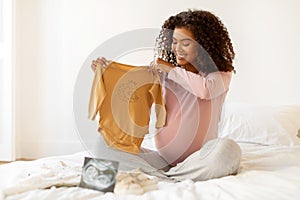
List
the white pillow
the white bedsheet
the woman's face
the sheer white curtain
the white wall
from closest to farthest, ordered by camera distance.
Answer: the white bedsheet
the woman's face
the white pillow
the white wall
the sheer white curtain

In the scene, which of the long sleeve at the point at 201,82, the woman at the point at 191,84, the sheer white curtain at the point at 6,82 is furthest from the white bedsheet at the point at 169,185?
the sheer white curtain at the point at 6,82

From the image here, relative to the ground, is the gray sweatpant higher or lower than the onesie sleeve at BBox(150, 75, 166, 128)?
lower

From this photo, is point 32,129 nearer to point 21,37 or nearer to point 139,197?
point 21,37

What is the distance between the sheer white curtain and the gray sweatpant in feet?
6.08

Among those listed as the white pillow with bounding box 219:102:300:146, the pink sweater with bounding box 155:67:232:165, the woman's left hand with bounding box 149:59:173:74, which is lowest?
the white pillow with bounding box 219:102:300:146

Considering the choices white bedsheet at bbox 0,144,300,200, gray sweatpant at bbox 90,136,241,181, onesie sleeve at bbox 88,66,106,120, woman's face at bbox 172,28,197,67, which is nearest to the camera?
white bedsheet at bbox 0,144,300,200

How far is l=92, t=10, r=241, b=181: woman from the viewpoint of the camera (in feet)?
4.93

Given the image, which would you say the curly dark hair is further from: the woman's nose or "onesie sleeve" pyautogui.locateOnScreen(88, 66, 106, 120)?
"onesie sleeve" pyautogui.locateOnScreen(88, 66, 106, 120)

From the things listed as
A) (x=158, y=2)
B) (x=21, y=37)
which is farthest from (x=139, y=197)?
(x=21, y=37)

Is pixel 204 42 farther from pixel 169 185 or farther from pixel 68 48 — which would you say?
pixel 68 48

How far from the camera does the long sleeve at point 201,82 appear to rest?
4.86ft

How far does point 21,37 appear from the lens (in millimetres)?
3182

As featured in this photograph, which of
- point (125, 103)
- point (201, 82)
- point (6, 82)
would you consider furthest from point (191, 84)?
point (6, 82)

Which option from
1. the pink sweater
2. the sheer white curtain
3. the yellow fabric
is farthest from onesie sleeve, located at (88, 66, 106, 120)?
the sheer white curtain
